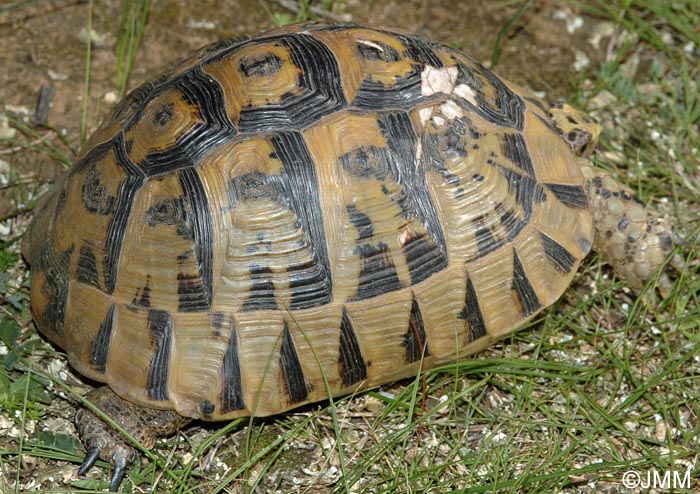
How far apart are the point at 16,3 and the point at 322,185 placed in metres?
2.74

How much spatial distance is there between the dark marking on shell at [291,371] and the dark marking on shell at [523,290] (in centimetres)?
97

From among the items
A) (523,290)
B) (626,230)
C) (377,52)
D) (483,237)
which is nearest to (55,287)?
(377,52)

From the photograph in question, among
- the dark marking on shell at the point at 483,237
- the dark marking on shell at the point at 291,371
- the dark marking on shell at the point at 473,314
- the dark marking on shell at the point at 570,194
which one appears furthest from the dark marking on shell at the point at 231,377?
the dark marking on shell at the point at 570,194

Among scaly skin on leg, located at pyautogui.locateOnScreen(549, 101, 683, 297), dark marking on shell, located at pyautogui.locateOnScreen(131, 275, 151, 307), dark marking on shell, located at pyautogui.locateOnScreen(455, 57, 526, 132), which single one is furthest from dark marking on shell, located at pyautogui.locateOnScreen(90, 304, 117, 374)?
scaly skin on leg, located at pyautogui.locateOnScreen(549, 101, 683, 297)

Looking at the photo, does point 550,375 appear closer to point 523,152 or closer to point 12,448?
point 523,152

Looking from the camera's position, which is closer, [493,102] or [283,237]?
[283,237]

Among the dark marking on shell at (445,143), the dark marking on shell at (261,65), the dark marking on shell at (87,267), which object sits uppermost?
the dark marking on shell at (261,65)

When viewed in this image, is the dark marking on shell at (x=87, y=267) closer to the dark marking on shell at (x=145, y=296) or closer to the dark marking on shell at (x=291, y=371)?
the dark marking on shell at (x=145, y=296)

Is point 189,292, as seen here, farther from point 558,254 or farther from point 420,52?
point 558,254

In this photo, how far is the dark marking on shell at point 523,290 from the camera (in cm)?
348

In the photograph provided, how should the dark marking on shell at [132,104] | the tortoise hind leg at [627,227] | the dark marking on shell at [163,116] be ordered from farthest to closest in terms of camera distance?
the tortoise hind leg at [627,227] → the dark marking on shell at [132,104] → the dark marking on shell at [163,116]

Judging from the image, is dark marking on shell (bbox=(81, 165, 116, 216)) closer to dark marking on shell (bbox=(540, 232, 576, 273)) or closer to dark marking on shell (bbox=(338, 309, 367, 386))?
dark marking on shell (bbox=(338, 309, 367, 386))

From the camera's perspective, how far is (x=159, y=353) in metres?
3.15

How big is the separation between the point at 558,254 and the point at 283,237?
123cm
